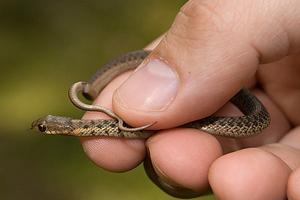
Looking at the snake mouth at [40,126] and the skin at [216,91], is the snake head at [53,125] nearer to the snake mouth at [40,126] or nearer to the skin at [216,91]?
the snake mouth at [40,126]

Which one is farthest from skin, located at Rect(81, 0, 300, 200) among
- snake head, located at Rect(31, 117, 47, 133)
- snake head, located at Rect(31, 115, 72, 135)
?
snake head, located at Rect(31, 117, 47, 133)

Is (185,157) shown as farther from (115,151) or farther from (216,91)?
(115,151)

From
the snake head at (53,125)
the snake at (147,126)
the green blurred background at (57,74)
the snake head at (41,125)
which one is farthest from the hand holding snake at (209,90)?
the green blurred background at (57,74)

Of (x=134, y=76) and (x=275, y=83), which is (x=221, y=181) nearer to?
(x=134, y=76)

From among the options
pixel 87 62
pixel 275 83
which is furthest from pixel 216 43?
pixel 87 62

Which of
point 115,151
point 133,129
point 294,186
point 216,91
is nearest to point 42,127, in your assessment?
point 115,151

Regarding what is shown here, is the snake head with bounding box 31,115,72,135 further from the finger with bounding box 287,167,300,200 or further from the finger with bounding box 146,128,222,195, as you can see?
the finger with bounding box 287,167,300,200
